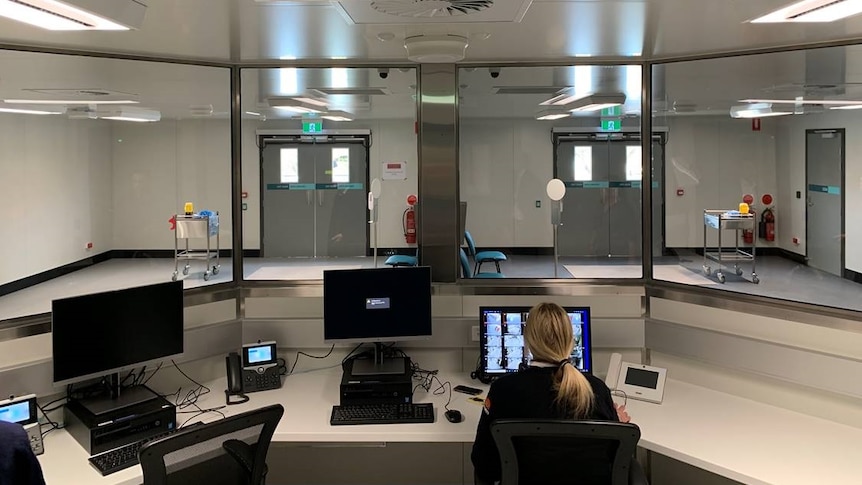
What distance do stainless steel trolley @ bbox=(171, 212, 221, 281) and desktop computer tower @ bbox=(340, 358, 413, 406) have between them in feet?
6.51

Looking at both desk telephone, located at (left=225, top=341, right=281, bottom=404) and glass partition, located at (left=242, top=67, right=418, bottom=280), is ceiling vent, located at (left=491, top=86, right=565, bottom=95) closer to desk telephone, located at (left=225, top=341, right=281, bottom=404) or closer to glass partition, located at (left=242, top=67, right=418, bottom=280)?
glass partition, located at (left=242, top=67, right=418, bottom=280)

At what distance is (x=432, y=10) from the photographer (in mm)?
1804

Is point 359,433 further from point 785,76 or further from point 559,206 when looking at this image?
point 785,76

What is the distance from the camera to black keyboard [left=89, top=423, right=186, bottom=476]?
194 cm

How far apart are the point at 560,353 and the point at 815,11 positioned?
1473 mm

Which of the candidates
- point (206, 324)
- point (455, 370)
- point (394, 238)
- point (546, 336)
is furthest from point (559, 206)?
point (206, 324)

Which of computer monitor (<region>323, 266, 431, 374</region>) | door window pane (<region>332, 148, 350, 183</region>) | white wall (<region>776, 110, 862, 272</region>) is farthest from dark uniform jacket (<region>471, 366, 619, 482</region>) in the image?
door window pane (<region>332, 148, 350, 183</region>)

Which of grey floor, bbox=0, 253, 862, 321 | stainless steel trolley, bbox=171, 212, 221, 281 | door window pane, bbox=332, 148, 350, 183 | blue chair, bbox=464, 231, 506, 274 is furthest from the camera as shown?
door window pane, bbox=332, 148, 350, 183

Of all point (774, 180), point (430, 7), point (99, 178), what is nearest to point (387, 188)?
point (430, 7)

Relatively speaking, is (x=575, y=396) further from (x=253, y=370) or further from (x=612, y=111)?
(x=612, y=111)

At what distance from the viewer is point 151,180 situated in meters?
5.41

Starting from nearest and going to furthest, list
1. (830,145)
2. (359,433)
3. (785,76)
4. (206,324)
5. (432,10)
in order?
(432,10) < (359,433) < (206,324) < (785,76) < (830,145)

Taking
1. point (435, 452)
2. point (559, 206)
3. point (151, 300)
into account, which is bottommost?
point (435, 452)

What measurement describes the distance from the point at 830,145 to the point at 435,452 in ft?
15.8
